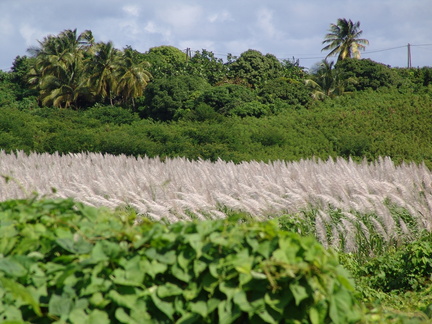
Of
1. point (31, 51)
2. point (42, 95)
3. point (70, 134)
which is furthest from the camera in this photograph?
point (31, 51)

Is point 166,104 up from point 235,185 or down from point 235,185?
up

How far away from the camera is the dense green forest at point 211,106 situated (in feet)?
54.1

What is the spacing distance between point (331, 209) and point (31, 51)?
1592 inches

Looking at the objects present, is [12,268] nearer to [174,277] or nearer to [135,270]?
[135,270]

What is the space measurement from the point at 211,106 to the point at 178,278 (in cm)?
2163

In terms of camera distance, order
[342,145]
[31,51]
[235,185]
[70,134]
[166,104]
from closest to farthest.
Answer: [235,185]
[342,145]
[70,134]
[166,104]
[31,51]

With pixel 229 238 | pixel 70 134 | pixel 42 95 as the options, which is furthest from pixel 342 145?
pixel 42 95

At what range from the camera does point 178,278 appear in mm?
2350

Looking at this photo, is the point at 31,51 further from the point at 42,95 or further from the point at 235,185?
the point at 235,185

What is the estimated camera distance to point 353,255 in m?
5.60

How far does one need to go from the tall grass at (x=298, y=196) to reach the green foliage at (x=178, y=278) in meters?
2.51

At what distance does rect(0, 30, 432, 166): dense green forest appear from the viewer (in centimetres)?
1648

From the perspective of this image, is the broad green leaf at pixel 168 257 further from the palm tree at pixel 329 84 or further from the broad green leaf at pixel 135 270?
the palm tree at pixel 329 84

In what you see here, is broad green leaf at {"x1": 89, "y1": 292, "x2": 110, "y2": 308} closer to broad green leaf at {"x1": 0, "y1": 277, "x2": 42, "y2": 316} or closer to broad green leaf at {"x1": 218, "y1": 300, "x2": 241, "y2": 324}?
broad green leaf at {"x1": 0, "y1": 277, "x2": 42, "y2": 316}
